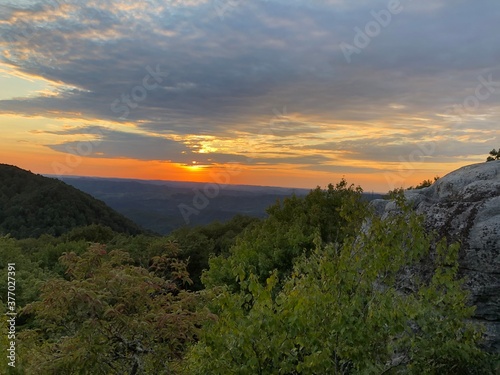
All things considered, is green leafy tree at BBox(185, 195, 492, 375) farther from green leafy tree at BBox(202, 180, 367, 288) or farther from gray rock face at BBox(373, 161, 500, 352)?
green leafy tree at BBox(202, 180, 367, 288)

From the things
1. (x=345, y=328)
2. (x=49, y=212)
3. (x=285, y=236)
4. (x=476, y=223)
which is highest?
(x=476, y=223)

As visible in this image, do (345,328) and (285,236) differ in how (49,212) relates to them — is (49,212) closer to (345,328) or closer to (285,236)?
(285,236)

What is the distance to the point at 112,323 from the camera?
7.63 m

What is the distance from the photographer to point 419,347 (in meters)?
6.41

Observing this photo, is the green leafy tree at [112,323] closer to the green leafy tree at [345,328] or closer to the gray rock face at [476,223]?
the green leafy tree at [345,328]

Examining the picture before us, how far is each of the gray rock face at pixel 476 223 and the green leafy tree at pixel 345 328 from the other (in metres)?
1.59

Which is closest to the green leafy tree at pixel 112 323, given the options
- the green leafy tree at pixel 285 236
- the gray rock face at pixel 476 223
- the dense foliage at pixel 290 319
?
the dense foliage at pixel 290 319

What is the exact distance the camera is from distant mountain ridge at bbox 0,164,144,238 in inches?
3910

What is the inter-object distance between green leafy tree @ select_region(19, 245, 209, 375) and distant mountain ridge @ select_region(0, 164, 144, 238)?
95953 mm

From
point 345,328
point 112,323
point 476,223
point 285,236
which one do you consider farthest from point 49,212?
point 345,328

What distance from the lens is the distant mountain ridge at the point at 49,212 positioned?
326 feet

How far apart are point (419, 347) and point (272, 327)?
2.23 meters

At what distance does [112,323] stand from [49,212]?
357ft

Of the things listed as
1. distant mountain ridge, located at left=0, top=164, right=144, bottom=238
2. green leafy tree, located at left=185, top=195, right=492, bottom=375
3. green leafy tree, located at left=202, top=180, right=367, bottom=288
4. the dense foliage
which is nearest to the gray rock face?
the dense foliage
